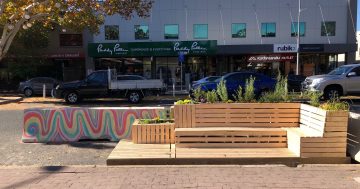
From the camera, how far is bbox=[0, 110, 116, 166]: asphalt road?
7012mm

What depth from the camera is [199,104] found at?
298 inches

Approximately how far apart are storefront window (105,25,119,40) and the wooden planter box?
30.1 meters

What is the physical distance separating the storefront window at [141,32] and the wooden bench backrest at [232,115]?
29640 mm

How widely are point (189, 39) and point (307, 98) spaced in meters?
28.5

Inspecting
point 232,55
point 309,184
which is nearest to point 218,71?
point 232,55

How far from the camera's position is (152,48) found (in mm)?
34406

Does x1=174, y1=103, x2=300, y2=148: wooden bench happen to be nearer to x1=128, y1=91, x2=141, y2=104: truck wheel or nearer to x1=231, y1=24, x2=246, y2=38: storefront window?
x1=128, y1=91, x2=141, y2=104: truck wheel

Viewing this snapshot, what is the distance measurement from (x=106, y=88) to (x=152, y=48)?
13888 millimetres

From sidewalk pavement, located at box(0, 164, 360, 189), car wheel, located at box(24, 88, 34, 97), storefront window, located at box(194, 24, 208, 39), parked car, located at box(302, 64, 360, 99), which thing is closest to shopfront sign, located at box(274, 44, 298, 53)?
storefront window, located at box(194, 24, 208, 39)

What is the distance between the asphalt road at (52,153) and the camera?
701 centimetres

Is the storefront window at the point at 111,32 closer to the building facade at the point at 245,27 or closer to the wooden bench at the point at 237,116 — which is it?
the building facade at the point at 245,27

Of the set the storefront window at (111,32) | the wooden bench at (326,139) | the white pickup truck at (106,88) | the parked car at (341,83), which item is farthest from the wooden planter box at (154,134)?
the storefront window at (111,32)

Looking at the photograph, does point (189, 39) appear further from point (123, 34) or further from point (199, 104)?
point (199, 104)

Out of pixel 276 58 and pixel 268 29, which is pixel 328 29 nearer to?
pixel 268 29
